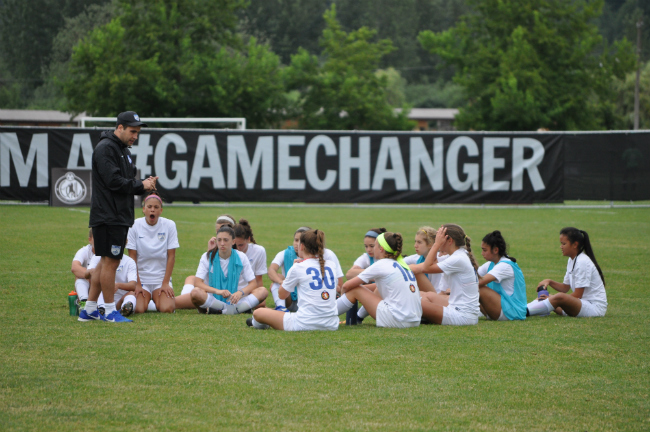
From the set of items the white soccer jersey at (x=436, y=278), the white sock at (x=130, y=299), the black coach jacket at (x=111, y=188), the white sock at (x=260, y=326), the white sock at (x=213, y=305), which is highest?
the black coach jacket at (x=111, y=188)

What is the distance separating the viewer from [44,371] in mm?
5660

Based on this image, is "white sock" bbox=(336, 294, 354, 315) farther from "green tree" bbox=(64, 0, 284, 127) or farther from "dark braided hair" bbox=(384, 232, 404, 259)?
"green tree" bbox=(64, 0, 284, 127)

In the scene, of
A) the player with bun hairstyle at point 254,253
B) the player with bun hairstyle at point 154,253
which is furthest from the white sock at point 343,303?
the player with bun hairstyle at point 154,253

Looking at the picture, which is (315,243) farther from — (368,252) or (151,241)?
(151,241)

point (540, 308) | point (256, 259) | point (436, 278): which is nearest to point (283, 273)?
point (256, 259)

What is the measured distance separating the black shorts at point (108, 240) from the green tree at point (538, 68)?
1514 inches

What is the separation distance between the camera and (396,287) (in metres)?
7.56

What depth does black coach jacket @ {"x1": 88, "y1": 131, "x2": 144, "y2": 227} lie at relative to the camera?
7434 millimetres

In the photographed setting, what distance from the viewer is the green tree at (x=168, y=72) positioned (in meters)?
42.8

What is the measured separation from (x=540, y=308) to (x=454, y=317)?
1.37 m

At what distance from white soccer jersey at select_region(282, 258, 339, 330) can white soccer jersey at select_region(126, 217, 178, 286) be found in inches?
81.9

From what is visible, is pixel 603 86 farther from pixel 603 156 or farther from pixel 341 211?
pixel 341 211

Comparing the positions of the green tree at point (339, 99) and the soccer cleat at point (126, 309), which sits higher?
the green tree at point (339, 99)

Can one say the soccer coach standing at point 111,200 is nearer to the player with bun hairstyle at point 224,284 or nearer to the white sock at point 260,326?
the player with bun hairstyle at point 224,284
